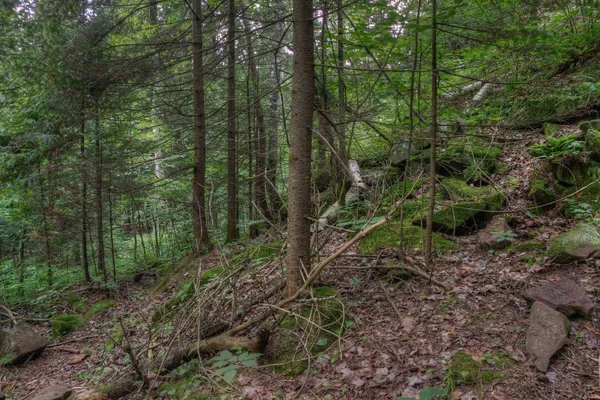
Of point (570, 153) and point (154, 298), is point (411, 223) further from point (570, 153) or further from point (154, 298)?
point (154, 298)

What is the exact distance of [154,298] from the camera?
7637mm

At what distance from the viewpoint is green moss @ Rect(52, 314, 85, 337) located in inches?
274

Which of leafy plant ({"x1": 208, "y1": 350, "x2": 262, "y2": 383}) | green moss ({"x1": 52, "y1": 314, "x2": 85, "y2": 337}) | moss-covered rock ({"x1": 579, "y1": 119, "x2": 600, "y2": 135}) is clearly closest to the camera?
leafy plant ({"x1": 208, "y1": 350, "x2": 262, "y2": 383})

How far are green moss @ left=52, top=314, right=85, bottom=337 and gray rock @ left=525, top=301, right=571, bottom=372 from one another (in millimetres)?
7824

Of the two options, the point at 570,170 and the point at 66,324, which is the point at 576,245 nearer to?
the point at 570,170

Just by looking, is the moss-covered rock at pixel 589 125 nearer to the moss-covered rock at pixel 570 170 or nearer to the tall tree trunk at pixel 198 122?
the moss-covered rock at pixel 570 170

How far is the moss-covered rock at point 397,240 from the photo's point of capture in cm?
501

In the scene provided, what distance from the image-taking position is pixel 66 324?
280 inches

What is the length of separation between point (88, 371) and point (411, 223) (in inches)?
210

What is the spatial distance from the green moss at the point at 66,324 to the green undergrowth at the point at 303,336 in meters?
5.55

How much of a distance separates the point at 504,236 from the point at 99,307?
27.2 ft

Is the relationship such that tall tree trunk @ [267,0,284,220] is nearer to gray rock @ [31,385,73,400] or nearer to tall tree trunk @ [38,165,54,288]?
gray rock @ [31,385,73,400]

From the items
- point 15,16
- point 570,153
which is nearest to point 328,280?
point 570,153

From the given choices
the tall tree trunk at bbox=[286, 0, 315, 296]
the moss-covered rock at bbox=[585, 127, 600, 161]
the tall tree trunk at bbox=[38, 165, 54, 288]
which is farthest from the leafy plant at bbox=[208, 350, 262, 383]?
the tall tree trunk at bbox=[38, 165, 54, 288]
